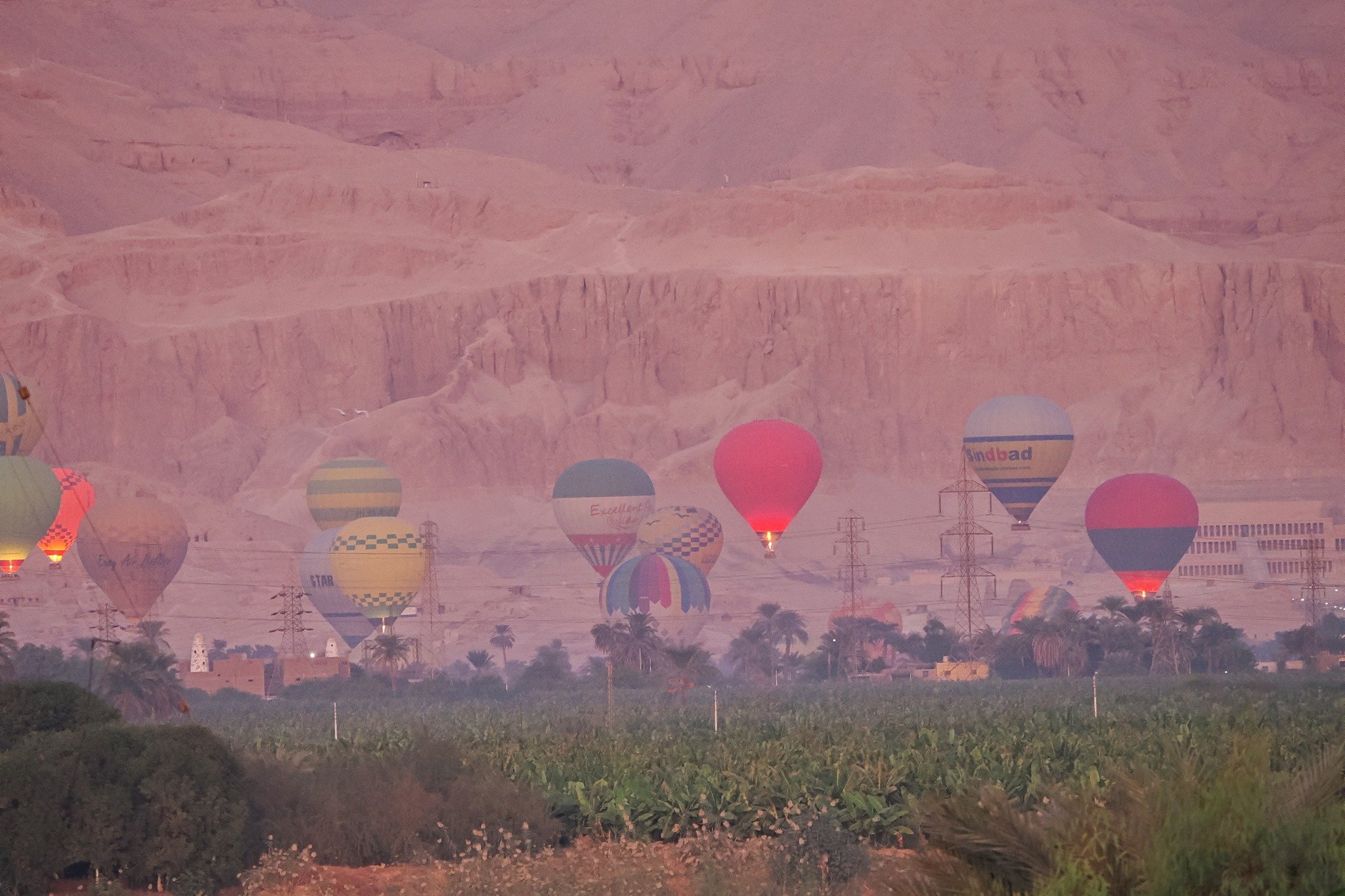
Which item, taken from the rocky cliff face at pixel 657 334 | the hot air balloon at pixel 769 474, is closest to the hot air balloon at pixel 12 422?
the hot air balloon at pixel 769 474

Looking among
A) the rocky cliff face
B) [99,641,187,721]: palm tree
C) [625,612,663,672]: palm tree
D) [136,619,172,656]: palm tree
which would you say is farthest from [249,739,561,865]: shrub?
the rocky cliff face

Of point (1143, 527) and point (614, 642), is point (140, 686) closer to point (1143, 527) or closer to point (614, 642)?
point (614, 642)

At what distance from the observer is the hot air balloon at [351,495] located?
361 ft

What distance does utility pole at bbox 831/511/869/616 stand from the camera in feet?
316

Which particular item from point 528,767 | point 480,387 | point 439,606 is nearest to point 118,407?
point 480,387

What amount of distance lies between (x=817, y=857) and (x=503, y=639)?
84.4 m

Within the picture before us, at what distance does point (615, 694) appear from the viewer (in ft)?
251

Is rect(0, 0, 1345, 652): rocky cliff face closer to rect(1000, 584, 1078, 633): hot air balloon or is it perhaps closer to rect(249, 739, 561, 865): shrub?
rect(1000, 584, 1078, 633): hot air balloon

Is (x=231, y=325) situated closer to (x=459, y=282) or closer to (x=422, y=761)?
(x=459, y=282)

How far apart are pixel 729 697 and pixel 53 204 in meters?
138

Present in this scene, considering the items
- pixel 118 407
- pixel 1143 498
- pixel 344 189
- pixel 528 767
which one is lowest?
pixel 528 767

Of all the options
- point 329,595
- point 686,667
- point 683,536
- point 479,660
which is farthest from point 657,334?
point 686,667

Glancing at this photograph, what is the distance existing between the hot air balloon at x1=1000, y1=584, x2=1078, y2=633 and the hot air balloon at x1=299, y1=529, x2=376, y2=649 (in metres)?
27.9

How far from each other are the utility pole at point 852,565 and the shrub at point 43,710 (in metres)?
56.7
